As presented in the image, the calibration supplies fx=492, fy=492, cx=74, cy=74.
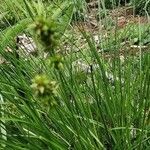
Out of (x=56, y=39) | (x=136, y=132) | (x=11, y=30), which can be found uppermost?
(x=56, y=39)

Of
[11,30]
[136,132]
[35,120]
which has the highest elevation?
[35,120]

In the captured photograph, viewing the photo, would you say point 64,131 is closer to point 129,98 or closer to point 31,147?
point 31,147

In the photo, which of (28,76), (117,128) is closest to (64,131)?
(117,128)

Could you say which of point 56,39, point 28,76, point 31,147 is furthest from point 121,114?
point 56,39

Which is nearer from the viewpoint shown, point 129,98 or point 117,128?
point 117,128

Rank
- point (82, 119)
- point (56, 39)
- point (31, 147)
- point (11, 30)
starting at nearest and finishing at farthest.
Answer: point (56, 39) → point (31, 147) → point (82, 119) → point (11, 30)

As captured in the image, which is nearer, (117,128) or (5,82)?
(117,128)

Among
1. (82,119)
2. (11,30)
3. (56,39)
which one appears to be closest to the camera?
(56,39)

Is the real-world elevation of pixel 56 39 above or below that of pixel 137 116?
above

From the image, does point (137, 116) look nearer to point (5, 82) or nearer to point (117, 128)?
point (117, 128)
